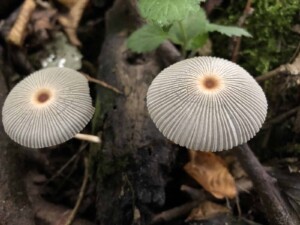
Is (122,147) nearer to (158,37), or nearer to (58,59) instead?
(158,37)

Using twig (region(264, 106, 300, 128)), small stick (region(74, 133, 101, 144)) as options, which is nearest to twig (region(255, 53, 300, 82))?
twig (region(264, 106, 300, 128))

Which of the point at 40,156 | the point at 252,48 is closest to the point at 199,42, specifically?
the point at 252,48

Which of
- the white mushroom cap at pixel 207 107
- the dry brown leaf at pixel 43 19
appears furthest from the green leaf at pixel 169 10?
the dry brown leaf at pixel 43 19

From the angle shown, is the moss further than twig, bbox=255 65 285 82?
Yes

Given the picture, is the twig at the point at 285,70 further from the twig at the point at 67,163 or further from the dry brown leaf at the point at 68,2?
the dry brown leaf at the point at 68,2

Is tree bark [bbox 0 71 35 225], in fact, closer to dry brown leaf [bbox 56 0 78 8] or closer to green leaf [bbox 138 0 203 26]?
dry brown leaf [bbox 56 0 78 8]

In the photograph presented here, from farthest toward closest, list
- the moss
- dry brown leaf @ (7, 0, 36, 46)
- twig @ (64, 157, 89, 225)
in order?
dry brown leaf @ (7, 0, 36, 46) < the moss < twig @ (64, 157, 89, 225)
